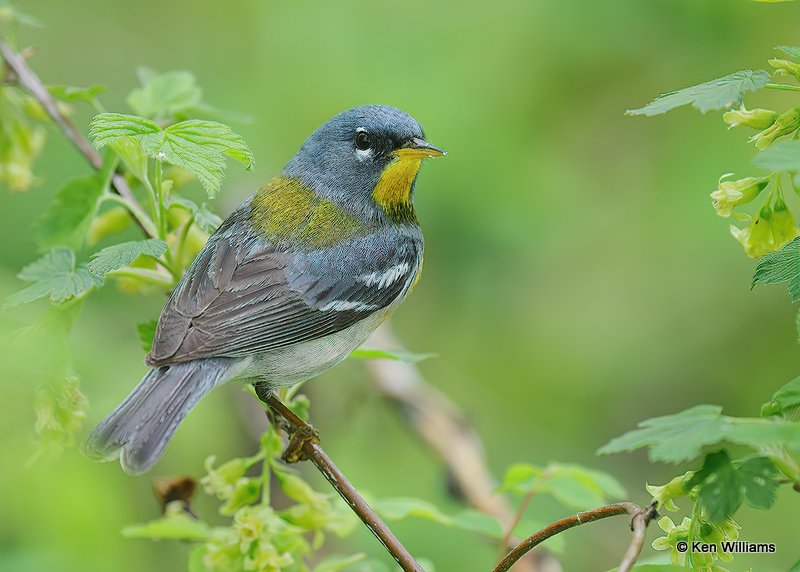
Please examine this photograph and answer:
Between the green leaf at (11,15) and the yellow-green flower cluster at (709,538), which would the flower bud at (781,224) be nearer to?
the yellow-green flower cluster at (709,538)

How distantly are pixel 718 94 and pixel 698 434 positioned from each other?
23.9 inches

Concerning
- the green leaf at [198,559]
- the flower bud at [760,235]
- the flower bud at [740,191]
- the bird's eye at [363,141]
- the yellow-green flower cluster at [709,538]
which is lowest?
the green leaf at [198,559]

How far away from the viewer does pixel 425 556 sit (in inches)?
177

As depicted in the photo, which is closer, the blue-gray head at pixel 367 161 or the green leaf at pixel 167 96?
the green leaf at pixel 167 96

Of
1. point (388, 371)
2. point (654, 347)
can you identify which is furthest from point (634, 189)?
point (388, 371)

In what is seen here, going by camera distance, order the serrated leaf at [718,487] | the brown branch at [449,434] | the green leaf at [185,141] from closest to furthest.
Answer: the serrated leaf at [718,487] → the green leaf at [185,141] → the brown branch at [449,434]

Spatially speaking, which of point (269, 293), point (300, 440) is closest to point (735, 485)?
point (300, 440)

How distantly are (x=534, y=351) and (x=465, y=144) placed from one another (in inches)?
60.1

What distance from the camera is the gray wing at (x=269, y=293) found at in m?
2.66

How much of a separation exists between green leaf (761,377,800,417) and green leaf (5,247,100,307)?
1404mm

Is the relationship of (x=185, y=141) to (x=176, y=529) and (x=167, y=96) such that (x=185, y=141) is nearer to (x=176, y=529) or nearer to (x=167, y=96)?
(x=167, y=96)

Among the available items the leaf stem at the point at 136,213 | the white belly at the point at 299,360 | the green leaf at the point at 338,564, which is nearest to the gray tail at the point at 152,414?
the white belly at the point at 299,360

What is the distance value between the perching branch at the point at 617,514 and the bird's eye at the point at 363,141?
1.88 m

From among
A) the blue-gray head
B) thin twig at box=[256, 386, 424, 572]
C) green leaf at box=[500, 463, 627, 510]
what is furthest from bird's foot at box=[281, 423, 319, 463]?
the blue-gray head
